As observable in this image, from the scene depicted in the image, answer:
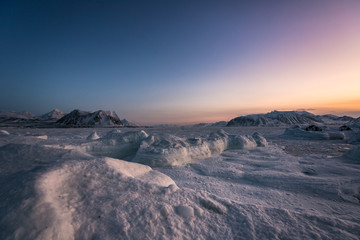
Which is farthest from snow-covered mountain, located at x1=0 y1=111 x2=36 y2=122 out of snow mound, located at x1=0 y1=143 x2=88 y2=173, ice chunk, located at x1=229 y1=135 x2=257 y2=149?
snow mound, located at x1=0 y1=143 x2=88 y2=173

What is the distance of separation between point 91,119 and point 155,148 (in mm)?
96876

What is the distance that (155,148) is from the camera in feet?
17.2

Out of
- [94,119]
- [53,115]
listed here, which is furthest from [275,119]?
[53,115]

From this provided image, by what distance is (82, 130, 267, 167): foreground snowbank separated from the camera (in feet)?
16.4

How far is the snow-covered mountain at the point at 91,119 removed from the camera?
87.8 m

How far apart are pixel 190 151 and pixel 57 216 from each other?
4.57 metres

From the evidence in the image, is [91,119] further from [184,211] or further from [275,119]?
[275,119]

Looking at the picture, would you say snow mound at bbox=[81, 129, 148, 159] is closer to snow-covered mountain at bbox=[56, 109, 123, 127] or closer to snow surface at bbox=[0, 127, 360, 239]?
snow surface at bbox=[0, 127, 360, 239]

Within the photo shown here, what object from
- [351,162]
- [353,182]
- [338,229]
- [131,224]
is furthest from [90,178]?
[351,162]

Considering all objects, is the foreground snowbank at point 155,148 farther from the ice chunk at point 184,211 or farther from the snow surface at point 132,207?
the ice chunk at point 184,211

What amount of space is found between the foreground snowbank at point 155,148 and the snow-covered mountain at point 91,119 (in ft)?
287

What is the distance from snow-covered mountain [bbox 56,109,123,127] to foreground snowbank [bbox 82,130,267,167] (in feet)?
287

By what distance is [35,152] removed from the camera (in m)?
2.38

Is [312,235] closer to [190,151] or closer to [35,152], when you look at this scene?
[35,152]
